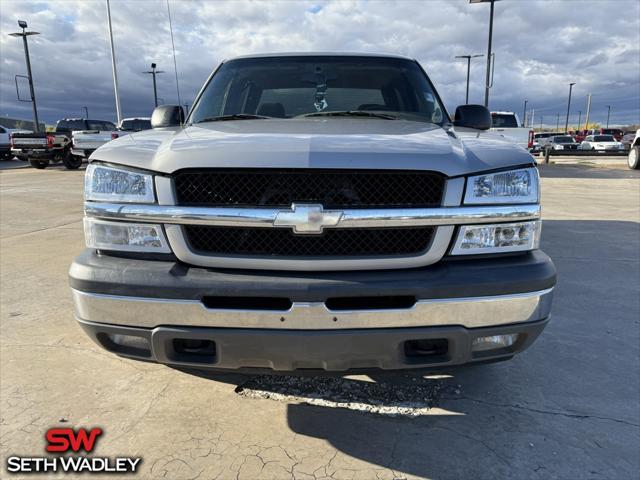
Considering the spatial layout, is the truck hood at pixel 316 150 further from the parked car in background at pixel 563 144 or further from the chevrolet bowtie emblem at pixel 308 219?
the parked car in background at pixel 563 144

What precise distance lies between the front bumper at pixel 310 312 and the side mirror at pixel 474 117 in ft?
4.61

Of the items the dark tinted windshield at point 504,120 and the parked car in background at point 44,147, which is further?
the parked car in background at point 44,147

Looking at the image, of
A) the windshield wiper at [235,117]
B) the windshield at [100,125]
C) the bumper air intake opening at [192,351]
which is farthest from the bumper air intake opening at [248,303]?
the windshield at [100,125]

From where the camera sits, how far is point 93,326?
1.91 m

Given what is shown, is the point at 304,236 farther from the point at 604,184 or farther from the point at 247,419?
the point at 604,184

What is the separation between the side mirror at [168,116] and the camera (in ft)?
10.4

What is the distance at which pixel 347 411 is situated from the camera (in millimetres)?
2355

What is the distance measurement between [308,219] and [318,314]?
37cm

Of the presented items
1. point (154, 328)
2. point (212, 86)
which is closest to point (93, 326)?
point (154, 328)

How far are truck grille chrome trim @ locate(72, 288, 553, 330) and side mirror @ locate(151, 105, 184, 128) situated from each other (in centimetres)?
169

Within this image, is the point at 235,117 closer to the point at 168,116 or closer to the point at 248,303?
the point at 168,116

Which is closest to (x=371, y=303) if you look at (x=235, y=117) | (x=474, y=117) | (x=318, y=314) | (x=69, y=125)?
(x=318, y=314)

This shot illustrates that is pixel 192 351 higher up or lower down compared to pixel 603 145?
higher up

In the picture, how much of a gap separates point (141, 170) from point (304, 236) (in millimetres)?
759
